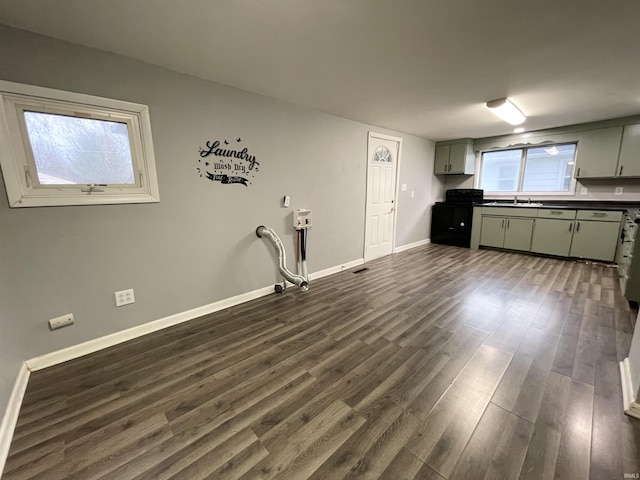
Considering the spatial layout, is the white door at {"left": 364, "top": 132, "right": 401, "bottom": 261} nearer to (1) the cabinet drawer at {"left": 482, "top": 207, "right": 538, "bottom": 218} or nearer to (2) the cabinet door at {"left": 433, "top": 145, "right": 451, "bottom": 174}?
(2) the cabinet door at {"left": 433, "top": 145, "right": 451, "bottom": 174}

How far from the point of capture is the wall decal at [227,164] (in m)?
2.48

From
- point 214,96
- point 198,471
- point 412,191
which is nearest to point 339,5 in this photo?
point 214,96

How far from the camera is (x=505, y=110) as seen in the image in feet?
10.6

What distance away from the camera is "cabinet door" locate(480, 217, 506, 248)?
196 inches

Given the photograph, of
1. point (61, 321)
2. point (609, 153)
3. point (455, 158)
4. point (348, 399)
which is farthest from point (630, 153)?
point (61, 321)

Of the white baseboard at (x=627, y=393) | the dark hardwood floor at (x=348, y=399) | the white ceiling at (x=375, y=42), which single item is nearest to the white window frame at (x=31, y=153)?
the white ceiling at (x=375, y=42)

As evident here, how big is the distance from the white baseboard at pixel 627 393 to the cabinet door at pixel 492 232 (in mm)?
3602

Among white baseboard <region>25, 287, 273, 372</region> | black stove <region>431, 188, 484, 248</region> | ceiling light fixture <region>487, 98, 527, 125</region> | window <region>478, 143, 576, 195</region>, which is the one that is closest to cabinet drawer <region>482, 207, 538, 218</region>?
black stove <region>431, 188, 484, 248</region>

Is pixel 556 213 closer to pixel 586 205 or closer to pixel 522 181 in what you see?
pixel 586 205

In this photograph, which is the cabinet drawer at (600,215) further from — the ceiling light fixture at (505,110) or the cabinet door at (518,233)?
the ceiling light fixture at (505,110)

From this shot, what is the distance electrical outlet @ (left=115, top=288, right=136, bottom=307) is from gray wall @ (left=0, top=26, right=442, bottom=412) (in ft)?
0.15

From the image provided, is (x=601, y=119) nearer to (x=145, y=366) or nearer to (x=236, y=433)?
(x=236, y=433)

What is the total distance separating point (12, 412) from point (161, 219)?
146cm

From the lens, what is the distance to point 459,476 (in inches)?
44.8
